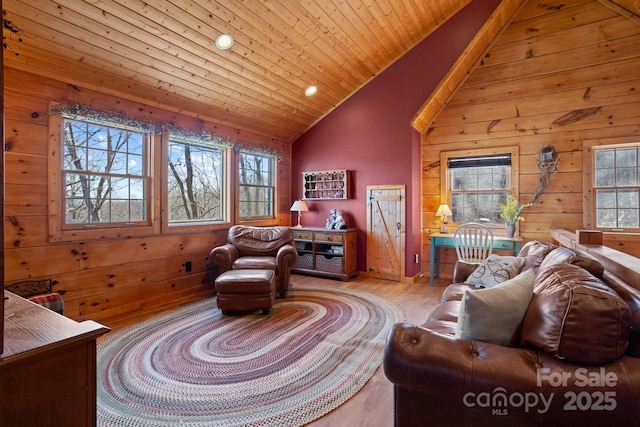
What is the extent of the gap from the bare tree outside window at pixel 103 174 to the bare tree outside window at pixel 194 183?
0.39 meters

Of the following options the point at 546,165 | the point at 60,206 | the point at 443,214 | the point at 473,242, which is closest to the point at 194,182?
the point at 60,206

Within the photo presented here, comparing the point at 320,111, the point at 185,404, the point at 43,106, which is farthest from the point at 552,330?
the point at 320,111

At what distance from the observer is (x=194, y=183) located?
14.0 feet

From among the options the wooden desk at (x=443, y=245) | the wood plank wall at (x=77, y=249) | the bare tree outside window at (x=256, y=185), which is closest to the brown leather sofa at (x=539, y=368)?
the wooden desk at (x=443, y=245)

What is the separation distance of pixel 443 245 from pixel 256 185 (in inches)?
119

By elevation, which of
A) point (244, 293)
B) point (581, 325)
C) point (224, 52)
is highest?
point (224, 52)

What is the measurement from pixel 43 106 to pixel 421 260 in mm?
4911

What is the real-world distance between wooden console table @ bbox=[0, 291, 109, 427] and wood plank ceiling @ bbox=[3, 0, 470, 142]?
8.21ft

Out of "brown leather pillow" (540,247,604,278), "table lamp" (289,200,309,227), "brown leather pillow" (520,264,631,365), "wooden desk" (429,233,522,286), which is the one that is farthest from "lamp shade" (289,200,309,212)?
"brown leather pillow" (520,264,631,365)

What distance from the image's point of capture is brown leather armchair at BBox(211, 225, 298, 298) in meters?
3.72

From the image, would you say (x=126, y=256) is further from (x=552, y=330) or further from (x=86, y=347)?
(x=552, y=330)

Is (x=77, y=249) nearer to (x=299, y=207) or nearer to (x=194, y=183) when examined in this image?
(x=194, y=183)

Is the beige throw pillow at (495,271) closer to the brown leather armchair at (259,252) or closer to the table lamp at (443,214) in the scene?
the table lamp at (443,214)

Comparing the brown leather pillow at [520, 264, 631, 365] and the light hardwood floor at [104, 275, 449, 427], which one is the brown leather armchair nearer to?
the light hardwood floor at [104, 275, 449, 427]
